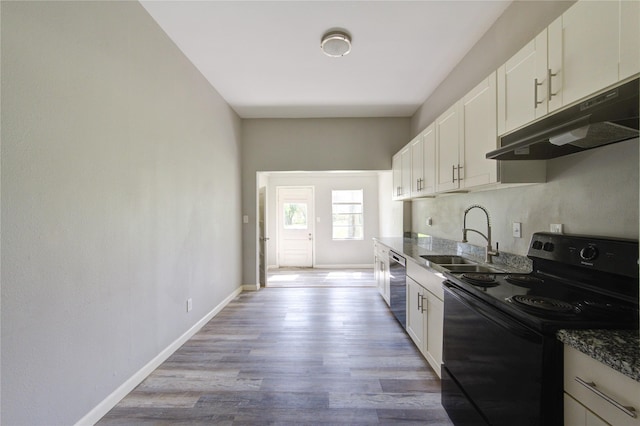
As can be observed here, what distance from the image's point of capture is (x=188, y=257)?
A: 2707 mm

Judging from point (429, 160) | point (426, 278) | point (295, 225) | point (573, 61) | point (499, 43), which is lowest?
point (426, 278)

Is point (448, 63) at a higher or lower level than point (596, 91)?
higher

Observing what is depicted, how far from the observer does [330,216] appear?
653 centimetres

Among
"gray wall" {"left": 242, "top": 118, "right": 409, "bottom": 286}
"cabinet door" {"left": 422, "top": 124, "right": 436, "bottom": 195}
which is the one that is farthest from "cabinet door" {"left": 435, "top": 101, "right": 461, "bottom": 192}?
"gray wall" {"left": 242, "top": 118, "right": 409, "bottom": 286}

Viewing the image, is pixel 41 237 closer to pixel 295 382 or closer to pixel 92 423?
pixel 92 423

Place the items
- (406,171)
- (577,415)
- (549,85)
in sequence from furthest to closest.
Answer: (406,171) → (549,85) → (577,415)

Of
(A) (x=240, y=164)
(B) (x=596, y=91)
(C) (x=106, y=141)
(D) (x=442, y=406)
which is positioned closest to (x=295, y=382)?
(D) (x=442, y=406)

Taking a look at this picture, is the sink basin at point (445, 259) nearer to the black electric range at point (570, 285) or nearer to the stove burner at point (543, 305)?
the black electric range at point (570, 285)

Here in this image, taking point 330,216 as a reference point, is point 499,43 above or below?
above

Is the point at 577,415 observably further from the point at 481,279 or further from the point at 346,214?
the point at 346,214

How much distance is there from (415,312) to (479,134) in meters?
1.66

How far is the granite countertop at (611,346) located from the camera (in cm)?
71

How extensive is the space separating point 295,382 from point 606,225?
2234mm

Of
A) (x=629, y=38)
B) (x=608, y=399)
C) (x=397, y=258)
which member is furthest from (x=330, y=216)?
(x=608, y=399)
